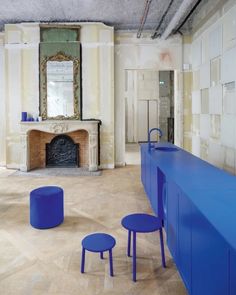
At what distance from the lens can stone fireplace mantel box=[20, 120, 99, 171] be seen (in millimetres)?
7637

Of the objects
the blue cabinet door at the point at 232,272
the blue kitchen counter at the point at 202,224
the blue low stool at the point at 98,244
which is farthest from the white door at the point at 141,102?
the blue cabinet door at the point at 232,272

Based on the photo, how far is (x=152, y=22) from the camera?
25.0 feet

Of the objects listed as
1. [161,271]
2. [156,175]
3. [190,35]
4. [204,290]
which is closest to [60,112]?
[190,35]

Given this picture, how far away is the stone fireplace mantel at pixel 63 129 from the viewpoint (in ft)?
25.1

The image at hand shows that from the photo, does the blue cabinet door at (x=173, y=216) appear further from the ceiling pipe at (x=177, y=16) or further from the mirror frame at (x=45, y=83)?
the mirror frame at (x=45, y=83)

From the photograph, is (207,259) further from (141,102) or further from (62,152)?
(141,102)

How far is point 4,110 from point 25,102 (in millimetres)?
669

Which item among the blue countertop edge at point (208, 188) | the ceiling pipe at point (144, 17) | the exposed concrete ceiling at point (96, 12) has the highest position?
the exposed concrete ceiling at point (96, 12)

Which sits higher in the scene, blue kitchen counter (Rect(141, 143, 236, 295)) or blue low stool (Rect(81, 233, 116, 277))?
blue kitchen counter (Rect(141, 143, 236, 295))

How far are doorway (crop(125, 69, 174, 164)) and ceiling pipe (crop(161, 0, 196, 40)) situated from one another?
17.9 feet

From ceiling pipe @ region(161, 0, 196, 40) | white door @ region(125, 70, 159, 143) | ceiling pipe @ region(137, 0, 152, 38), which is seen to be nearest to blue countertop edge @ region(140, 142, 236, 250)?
ceiling pipe @ region(161, 0, 196, 40)

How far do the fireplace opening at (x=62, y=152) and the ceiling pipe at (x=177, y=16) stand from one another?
348cm

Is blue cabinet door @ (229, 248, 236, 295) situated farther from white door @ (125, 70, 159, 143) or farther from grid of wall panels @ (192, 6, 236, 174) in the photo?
white door @ (125, 70, 159, 143)

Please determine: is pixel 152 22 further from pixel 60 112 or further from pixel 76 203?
pixel 76 203
